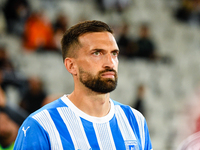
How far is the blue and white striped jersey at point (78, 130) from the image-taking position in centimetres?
223

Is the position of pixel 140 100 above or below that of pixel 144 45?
below

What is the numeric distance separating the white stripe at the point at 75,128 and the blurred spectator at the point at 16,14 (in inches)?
222

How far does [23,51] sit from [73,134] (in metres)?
5.86

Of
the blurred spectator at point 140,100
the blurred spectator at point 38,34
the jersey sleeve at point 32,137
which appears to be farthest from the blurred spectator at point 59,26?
the jersey sleeve at point 32,137

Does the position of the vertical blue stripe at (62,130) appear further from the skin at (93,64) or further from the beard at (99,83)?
the beard at (99,83)

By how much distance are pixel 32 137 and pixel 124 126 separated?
77 cm

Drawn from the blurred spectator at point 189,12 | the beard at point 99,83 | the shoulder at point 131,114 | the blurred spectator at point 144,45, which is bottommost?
the shoulder at point 131,114

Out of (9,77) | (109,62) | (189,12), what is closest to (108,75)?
(109,62)

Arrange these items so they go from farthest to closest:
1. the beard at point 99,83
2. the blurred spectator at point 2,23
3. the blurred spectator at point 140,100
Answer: the blurred spectator at point 140,100 → the blurred spectator at point 2,23 → the beard at point 99,83

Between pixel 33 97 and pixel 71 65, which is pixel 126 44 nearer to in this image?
pixel 33 97

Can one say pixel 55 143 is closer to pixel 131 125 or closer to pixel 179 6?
pixel 131 125

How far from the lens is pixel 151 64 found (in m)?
9.80

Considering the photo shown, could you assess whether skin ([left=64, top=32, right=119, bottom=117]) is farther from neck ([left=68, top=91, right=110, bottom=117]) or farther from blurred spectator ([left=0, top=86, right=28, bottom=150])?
blurred spectator ([left=0, top=86, right=28, bottom=150])

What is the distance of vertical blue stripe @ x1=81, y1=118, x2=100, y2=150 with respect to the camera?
2.36 metres
